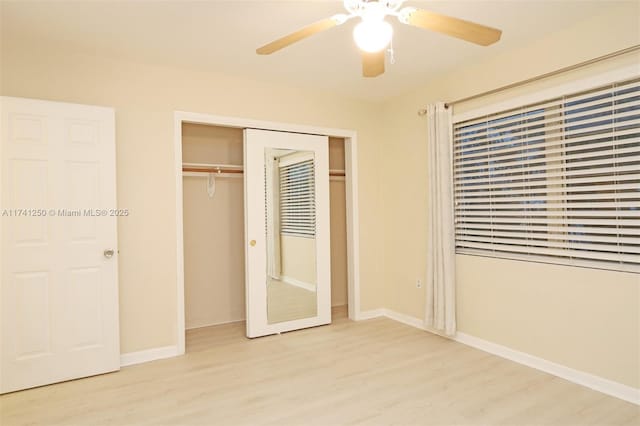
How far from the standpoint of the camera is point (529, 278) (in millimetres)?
3062

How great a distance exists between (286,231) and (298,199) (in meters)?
0.36

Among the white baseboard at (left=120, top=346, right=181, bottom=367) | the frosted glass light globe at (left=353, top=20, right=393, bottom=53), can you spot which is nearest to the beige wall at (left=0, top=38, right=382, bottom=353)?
the white baseboard at (left=120, top=346, right=181, bottom=367)

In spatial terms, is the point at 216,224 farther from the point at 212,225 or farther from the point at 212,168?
the point at 212,168

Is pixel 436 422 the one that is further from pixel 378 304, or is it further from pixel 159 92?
pixel 159 92

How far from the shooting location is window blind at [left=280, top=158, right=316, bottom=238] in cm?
404

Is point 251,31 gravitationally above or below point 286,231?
above

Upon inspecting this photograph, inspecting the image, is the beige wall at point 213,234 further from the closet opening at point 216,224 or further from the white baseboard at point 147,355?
the white baseboard at point 147,355

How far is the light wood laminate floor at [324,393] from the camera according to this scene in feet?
7.63

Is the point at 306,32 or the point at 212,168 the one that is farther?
the point at 212,168

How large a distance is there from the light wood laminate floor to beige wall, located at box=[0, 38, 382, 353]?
53 cm

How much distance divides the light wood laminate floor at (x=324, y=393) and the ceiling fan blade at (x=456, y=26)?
2.06 metres

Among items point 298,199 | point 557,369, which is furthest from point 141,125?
point 557,369

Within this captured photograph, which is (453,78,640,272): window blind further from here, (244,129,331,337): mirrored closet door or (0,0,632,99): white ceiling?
(244,129,331,337): mirrored closet door

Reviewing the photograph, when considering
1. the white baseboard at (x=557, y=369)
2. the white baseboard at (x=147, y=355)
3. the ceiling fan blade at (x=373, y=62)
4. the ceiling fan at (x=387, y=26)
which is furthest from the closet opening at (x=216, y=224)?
the ceiling fan at (x=387, y=26)
